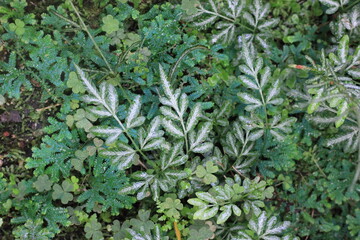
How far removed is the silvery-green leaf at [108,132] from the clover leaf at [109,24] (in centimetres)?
81

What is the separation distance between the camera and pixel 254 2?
3.06m

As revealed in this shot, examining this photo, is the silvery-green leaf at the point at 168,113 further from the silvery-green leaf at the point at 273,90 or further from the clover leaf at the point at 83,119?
the silvery-green leaf at the point at 273,90

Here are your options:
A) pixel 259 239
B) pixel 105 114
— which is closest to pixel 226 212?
pixel 259 239

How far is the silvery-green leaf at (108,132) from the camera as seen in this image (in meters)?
2.50

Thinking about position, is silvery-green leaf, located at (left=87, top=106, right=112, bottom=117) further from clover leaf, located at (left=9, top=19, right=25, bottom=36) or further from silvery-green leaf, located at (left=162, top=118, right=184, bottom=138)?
clover leaf, located at (left=9, top=19, right=25, bottom=36)

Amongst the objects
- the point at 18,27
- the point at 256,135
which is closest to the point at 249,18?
the point at 256,135

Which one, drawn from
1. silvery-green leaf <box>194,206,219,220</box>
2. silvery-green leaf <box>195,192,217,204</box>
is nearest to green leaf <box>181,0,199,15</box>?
silvery-green leaf <box>195,192,217,204</box>

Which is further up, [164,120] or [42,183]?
[164,120]

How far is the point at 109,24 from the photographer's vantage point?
288 centimetres

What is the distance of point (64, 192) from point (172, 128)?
0.95 metres

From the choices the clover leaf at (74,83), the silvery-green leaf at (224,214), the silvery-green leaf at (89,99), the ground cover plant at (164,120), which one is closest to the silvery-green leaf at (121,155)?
the ground cover plant at (164,120)

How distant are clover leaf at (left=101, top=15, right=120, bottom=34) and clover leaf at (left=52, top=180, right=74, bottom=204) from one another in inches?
46.1

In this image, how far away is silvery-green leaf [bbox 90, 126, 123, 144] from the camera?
8.20ft

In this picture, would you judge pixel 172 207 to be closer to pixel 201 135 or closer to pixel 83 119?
pixel 201 135
